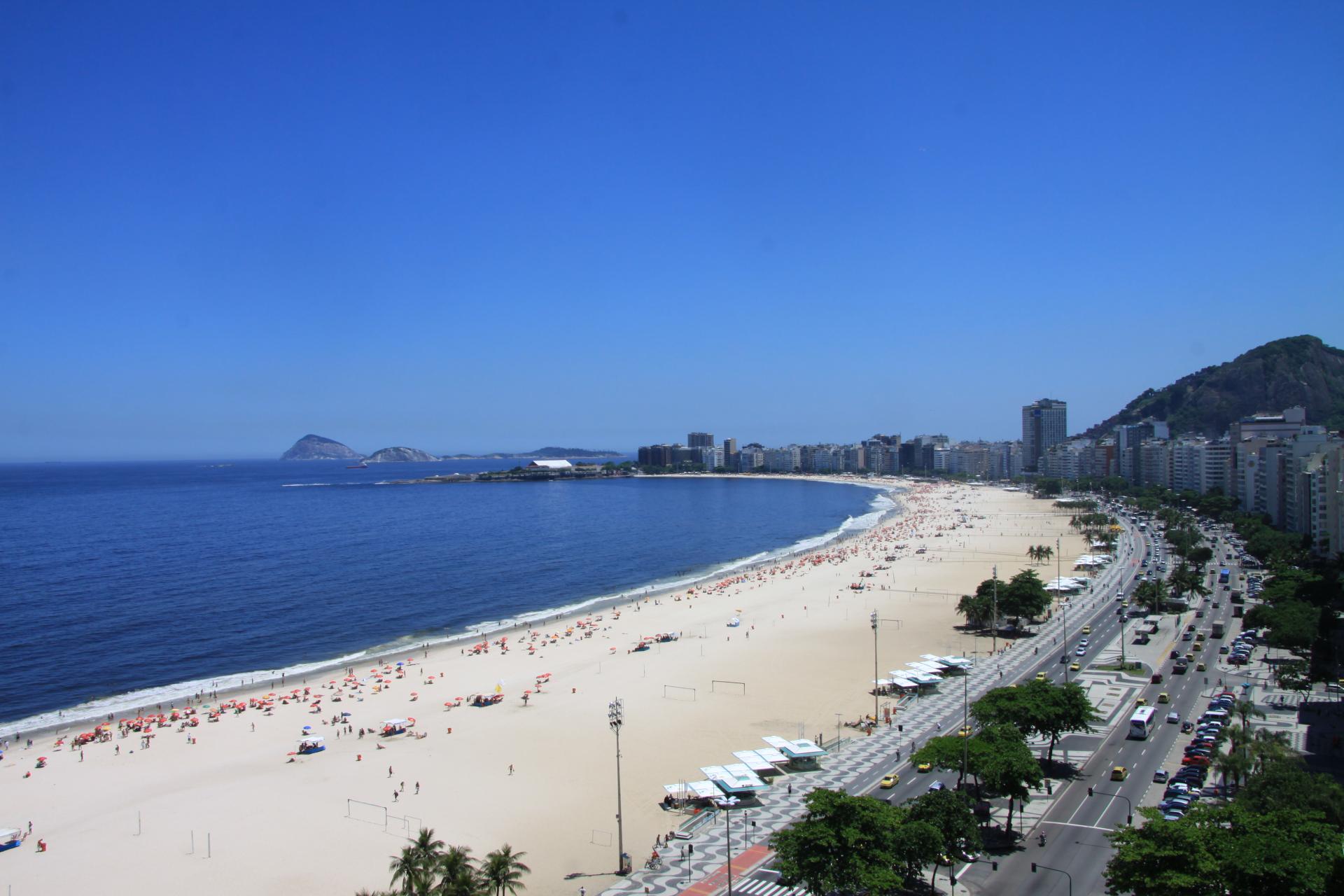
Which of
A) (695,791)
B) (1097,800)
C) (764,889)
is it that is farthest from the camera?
(695,791)

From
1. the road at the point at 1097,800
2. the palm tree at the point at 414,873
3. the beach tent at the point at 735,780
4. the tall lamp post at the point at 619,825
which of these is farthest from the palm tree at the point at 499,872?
the road at the point at 1097,800

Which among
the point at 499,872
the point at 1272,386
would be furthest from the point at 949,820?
the point at 1272,386

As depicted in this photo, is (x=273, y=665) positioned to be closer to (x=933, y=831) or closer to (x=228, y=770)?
(x=228, y=770)

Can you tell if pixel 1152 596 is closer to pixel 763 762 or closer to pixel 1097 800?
pixel 1097 800

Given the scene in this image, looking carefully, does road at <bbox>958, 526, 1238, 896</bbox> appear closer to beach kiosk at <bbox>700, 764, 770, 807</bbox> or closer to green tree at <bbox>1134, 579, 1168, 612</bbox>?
beach kiosk at <bbox>700, 764, 770, 807</bbox>

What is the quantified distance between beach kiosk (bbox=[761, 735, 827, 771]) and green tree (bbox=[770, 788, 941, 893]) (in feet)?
26.6

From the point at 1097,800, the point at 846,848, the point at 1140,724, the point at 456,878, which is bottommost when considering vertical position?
the point at 1097,800

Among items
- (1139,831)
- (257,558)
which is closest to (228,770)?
(1139,831)

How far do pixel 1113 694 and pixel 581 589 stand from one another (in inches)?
1511

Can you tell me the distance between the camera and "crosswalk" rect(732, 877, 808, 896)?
17328mm

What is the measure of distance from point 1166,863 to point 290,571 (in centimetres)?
6416

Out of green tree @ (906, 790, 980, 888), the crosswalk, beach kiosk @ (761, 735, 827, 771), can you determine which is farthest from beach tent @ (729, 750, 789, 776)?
green tree @ (906, 790, 980, 888)

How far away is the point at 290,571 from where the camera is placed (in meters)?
65.2

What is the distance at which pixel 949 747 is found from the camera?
2141 cm
